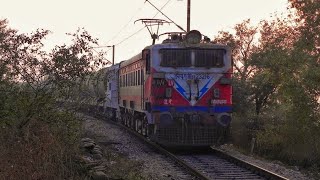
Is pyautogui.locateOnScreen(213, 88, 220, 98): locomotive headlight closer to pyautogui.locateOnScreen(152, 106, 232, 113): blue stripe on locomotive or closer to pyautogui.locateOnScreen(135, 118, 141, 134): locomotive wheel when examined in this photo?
pyautogui.locateOnScreen(152, 106, 232, 113): blue stripe on locomotive

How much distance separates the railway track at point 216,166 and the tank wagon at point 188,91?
60 centimetres

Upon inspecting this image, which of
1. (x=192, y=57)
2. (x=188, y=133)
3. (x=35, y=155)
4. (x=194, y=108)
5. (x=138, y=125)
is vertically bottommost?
(x=35, y=155)

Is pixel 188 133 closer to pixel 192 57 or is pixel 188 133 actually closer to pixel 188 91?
pixel 188 91

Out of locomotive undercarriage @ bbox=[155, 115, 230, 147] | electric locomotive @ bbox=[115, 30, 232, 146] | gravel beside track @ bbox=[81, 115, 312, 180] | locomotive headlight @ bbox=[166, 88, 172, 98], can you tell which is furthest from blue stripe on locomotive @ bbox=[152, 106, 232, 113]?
gravel beside track @ bbox=[81, 115, 312, 180]

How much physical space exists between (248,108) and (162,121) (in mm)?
13920

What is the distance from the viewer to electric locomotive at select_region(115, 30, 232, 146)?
48.4 feet

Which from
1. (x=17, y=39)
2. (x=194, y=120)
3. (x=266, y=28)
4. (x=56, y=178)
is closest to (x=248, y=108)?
(x=194, y=120)

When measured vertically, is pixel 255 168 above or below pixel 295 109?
below

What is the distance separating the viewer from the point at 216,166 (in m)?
12.6

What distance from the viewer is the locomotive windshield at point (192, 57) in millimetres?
14984

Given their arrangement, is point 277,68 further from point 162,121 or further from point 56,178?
point 56,178

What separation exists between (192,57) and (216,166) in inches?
158

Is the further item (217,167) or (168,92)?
(168,92)

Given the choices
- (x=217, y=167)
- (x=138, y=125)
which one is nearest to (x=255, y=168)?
(x=217, y=167)
